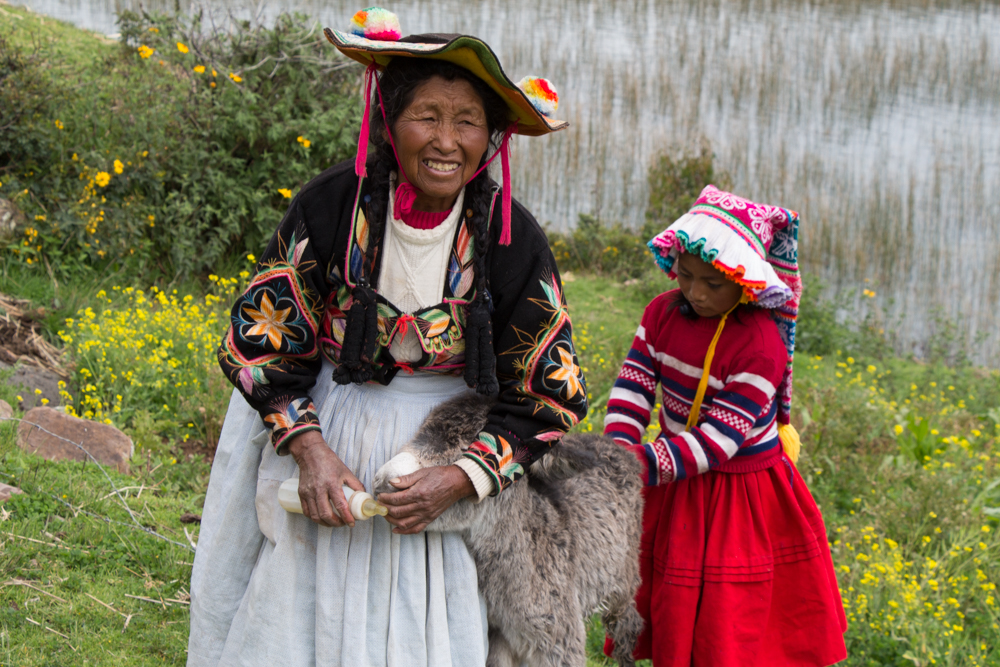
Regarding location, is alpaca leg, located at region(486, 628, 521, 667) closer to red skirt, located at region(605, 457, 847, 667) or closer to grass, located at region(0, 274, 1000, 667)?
red skirt, located at region(605, 457, 847, 667)

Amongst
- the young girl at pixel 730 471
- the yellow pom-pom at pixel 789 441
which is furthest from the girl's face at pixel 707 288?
the yellow pom-pom at pixel 789 441

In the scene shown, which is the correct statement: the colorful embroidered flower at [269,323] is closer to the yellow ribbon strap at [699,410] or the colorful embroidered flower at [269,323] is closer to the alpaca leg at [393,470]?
the alpaca leg at [393,470]

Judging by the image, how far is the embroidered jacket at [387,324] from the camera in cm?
194

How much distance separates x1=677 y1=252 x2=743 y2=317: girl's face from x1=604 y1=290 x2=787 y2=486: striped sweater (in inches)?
3.0

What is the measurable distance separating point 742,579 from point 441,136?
1689 mm

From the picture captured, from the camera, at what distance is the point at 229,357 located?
6.48 feet

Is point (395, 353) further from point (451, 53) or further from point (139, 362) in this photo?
point (139, 362)

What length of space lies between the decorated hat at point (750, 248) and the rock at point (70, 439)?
2.61m

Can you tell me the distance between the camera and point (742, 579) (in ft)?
8.48

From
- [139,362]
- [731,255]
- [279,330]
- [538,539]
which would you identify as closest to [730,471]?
[731,255]

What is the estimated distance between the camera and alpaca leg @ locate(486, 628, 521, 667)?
206 centimetres

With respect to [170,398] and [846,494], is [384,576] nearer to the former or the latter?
[170,398]

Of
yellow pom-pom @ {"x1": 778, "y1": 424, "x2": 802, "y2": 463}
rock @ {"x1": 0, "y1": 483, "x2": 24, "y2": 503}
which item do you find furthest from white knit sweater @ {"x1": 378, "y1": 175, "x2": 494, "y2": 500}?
rock @ {"x1": 0, "y1": 483, "x2": 24, "y2": 503}

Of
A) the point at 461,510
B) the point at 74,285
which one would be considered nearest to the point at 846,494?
the point at 461,510
